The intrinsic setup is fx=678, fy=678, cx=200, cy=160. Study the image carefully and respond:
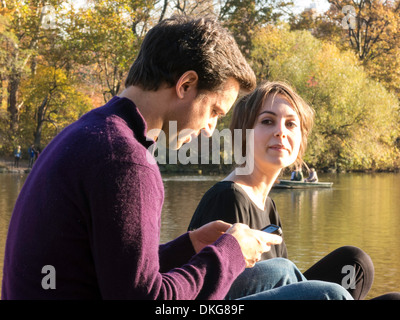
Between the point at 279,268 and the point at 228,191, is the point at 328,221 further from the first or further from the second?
the point at 279,268

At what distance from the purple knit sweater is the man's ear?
27cm

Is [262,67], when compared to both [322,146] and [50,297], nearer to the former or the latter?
[322,146]

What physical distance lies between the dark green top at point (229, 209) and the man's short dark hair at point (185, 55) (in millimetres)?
1149

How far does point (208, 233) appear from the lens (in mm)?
2369

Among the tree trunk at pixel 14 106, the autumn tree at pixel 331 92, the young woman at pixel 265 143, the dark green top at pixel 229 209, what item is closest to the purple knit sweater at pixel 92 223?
the dark green top at pixel 229 209

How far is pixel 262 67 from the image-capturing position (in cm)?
3419

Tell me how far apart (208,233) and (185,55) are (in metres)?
0.66

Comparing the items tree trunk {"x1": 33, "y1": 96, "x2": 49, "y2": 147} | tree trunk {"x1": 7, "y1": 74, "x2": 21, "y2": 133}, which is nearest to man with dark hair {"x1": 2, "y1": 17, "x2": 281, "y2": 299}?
tree trunk {"x1": 33, "y1": 96, "x2": 49, "y2": 147}

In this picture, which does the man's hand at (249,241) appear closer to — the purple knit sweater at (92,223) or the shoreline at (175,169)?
the purple knit sweater at (92,223)

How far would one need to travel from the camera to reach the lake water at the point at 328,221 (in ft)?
32.2

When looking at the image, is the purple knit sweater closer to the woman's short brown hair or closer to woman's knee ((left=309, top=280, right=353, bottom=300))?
woman's knee ((left=309, top=280, right=353, bottom=300))

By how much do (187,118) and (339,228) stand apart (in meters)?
11.2

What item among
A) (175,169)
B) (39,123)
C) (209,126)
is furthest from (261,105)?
(39,123)
